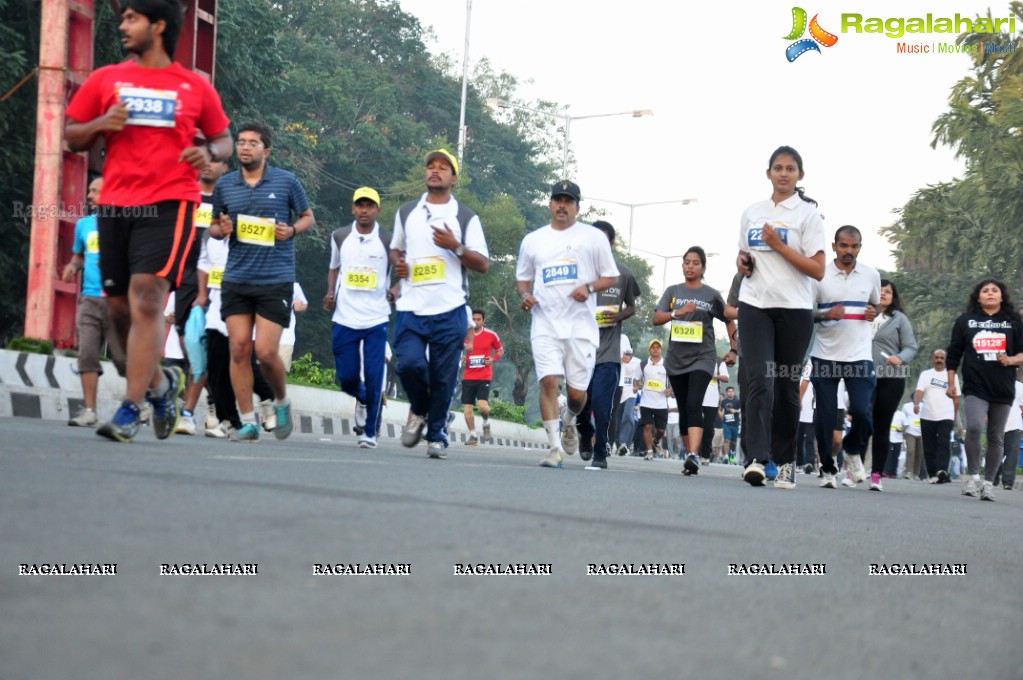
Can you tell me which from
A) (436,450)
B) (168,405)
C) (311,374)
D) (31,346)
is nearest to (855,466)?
(436,450)

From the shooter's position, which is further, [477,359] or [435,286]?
[477,359]

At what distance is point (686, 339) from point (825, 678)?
1212 cm

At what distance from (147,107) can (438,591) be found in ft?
17.0

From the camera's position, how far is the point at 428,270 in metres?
11.8

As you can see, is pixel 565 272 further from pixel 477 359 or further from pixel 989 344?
pixel 477 359

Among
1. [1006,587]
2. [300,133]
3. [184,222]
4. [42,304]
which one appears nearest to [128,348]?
[184,222]

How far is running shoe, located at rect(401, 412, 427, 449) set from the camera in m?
12.4

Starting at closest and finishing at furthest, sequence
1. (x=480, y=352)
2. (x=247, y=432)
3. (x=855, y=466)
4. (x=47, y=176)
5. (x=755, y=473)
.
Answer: (x=755, y=473)
(x=247, y=432)
(x=855, y=466)
(x=47, y=176)
(x=480, y=352)

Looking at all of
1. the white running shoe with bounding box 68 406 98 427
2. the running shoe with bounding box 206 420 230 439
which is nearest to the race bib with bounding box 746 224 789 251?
the running shoe with bounding box 206 420 230 439

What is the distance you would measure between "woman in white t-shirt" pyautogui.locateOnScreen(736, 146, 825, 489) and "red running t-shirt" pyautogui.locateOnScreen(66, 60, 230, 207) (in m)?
4.40

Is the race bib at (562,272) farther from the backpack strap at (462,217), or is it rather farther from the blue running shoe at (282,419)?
the blue running shoe at (282,419)

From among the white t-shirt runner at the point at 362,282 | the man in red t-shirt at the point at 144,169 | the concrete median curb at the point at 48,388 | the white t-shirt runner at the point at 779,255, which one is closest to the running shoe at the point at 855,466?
the white t-shirt runner at the point at 779,255

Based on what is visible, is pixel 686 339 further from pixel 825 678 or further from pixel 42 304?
pixel 825 678

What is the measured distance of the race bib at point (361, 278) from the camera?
1346cm
